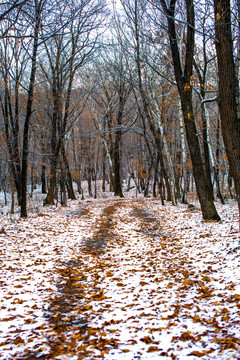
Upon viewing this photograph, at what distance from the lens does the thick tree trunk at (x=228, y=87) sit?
5004 mm

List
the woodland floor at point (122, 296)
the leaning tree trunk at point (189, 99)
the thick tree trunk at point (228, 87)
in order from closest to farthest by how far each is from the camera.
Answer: the woodland floor at point (122, 296)
the thick tree trunk at point (228, 87)
the leaning tree trunk at point (189, 99)

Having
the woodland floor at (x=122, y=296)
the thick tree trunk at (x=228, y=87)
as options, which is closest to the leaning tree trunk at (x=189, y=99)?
the woodland floor at (x=122, y=296)

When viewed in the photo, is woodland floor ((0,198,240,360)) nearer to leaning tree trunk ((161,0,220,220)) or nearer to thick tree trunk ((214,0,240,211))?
leaning tree trunk ((161,0,220,220))

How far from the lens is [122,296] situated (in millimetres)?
4473

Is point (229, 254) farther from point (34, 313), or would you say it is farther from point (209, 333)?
point (34, 313)

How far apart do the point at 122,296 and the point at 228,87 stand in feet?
14.5

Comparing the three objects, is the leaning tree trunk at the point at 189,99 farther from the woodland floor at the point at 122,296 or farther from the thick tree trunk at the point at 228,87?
the thick tree trunk at the point at 228,87

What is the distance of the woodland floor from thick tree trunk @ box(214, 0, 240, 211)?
82.6 inches

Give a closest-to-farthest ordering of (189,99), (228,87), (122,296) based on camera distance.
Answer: (122,296) → (228,87) → (189,99)

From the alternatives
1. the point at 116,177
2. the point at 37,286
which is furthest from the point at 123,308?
the point at 116,177

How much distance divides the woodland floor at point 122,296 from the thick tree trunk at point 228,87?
6.89ft

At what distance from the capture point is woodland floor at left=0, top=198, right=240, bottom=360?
2978mm

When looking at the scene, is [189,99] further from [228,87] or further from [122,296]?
[122,296]

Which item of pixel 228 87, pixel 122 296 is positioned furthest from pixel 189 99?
pixel 122 296
